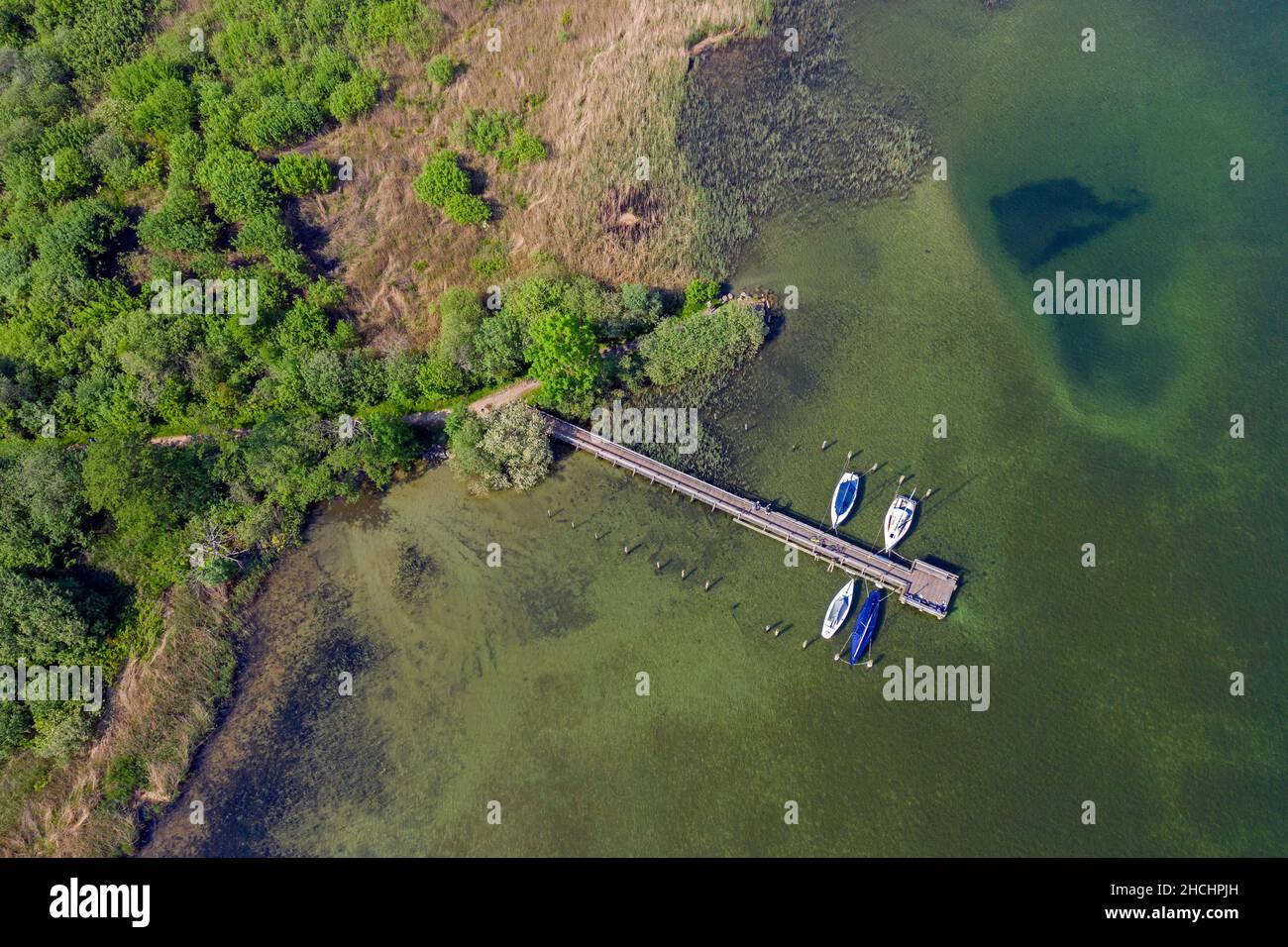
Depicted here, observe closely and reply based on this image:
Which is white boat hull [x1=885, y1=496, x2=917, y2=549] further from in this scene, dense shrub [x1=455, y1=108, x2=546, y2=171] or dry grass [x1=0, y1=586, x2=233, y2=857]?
dry grass [x1=0, y1=586, x2=233, y2=857]

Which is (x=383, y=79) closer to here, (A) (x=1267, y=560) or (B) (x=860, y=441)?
(B) (x=860, y=441)

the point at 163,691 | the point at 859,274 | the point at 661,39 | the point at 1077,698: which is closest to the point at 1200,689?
the point at 1077,698

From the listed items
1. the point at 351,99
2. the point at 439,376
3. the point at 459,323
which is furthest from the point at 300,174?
the point at 439,376

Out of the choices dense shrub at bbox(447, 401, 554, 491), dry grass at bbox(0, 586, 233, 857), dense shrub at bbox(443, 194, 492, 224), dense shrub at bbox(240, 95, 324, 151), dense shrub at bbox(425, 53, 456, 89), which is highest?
dense shrub at bbox(425, 53, 456, 89)

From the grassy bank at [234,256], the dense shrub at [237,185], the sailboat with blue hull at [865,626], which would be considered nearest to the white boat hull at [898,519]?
the sailboat with blue hull at [865,626]

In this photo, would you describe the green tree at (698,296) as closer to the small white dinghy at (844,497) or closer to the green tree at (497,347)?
the green tree at (497,347)

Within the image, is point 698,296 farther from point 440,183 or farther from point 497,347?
point 440,183

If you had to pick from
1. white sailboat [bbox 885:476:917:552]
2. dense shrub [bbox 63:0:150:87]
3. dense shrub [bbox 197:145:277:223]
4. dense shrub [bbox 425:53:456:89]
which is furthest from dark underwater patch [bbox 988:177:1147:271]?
dense shrub [bbox 63:0:150:87]

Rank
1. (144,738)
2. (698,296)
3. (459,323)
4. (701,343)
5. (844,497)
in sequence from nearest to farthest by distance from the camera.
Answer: (144,738), (844,497), (459,323), (701,343), (698,296)
